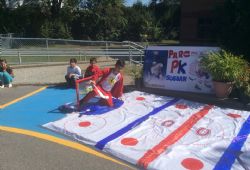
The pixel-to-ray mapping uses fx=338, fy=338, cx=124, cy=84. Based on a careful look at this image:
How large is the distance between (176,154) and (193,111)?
263 cm

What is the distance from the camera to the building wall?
23.7 metres

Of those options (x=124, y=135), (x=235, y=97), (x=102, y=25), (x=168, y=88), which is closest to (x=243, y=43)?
(x=235, y=97)

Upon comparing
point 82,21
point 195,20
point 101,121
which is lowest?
point 101,121

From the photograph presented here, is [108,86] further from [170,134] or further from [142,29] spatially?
[142,29]

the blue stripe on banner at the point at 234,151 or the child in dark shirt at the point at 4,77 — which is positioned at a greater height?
the child in dark shirt at the point at 4,77

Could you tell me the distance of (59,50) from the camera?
16.9m

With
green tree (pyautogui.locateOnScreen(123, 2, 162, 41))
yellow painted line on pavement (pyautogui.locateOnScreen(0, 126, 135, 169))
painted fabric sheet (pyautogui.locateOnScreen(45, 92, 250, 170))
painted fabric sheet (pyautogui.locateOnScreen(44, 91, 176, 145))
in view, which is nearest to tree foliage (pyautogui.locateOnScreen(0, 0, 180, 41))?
green tree (pyautogui.locateOnScreen(123, 2, 162, 41))

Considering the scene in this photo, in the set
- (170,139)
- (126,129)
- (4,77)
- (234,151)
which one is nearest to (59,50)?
(4,77)

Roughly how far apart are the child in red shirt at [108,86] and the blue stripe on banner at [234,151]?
3178 millimetres

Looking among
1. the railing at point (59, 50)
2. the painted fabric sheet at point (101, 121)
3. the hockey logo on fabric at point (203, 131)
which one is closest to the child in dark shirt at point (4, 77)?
the railing at point (59, 50)

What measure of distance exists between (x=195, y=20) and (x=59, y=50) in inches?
452

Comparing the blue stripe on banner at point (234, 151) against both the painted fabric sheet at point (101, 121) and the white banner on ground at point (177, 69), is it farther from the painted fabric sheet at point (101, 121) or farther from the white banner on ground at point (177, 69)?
the white banner on ground at point (177, 69)

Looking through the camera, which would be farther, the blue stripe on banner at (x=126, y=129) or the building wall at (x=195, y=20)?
the building wall at (x=195, y=20)

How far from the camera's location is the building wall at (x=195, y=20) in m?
23.7
